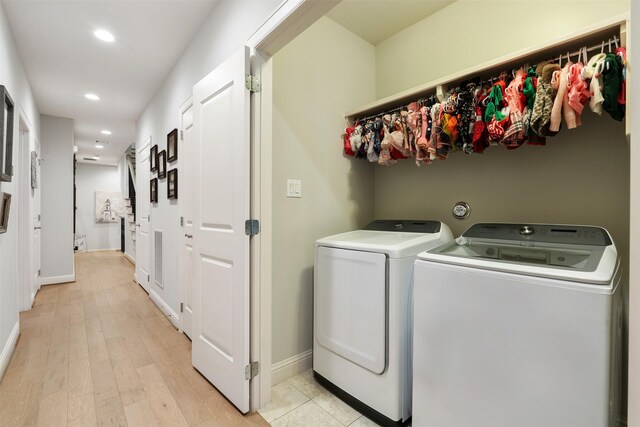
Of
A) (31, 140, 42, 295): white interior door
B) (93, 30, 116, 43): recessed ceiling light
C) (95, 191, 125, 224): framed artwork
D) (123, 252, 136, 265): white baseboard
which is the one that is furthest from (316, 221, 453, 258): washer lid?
(95, 191, 125, 224): framed artwork

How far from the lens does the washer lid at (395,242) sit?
5.13 feet

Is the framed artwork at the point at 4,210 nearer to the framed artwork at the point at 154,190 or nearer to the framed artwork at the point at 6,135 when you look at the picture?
the framed artwork at the point at 6,135

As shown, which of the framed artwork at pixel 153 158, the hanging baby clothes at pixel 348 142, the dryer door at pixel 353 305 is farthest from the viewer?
the framed artwork at pixel 153 158

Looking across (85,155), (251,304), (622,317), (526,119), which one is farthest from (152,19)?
(85,155)

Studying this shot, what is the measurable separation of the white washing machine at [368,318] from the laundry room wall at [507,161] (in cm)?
40

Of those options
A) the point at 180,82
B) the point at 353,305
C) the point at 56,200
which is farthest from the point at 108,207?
the point at 353,305

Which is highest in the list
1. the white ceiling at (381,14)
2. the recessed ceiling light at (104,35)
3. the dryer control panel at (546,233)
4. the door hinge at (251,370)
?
the white ceiling at (381,14)

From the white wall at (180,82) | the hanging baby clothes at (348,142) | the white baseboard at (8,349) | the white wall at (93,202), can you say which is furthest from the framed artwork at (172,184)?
the white wall at (93,202)

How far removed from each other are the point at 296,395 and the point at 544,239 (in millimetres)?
1628

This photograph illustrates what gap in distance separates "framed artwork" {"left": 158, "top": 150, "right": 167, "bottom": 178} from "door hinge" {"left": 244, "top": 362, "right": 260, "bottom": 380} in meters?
2.43

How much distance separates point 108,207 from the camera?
8.80 meters

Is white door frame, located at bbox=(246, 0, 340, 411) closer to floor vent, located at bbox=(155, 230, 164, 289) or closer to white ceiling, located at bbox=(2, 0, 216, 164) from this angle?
white ceiling, located at bbox=(2, 0, 216, 164)

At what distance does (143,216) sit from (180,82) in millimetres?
2284

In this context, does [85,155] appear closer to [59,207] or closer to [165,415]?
[59,207]
